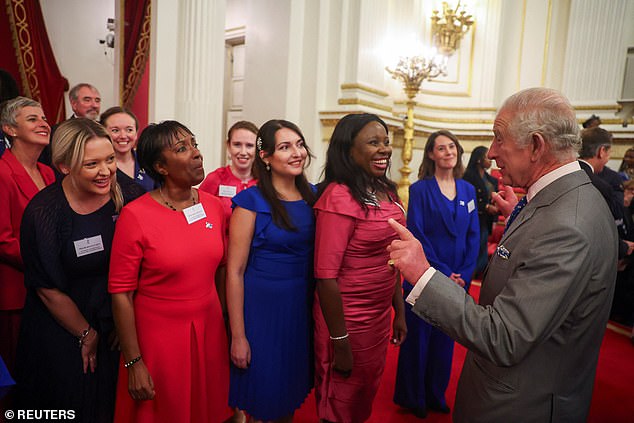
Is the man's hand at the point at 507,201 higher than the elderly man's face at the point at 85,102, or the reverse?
the elderly man's face at the point at 85,102

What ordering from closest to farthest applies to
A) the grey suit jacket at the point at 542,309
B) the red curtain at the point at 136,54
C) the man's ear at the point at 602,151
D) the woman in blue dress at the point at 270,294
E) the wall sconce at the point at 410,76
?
1. the grey suit jacket at the point at 542,309
2. the woman in blue dress at the point at 270,294
3. the man's ear at the point at 602,151
4. the red curtain at the point at 136,54
5. the wall sconce at the point at 410,76

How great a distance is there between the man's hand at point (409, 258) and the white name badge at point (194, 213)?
2.94ft

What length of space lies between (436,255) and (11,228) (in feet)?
7.74

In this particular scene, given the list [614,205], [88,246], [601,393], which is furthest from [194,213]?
[614,205]

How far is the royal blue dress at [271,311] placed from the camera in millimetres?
1901

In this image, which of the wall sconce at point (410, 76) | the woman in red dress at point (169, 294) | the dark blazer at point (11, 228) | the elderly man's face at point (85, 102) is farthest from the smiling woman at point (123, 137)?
the wall sconce at point (410, 76)

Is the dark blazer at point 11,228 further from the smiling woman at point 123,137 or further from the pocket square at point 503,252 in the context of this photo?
the pocket square at point 503,252

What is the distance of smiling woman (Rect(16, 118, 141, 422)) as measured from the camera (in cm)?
168

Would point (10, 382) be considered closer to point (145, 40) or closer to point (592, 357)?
point (592, 357)

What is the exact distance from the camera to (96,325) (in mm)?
1767

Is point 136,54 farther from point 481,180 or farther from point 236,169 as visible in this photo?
point 481,180

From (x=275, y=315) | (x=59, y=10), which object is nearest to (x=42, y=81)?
(x=59, y=10)

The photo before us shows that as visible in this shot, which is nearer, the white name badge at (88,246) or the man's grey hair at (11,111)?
the white name badge at (88,246)

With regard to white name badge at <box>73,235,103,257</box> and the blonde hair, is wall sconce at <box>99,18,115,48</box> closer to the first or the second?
the blonde hair
